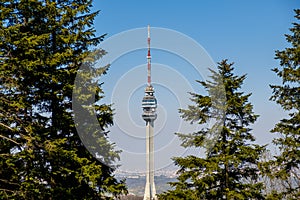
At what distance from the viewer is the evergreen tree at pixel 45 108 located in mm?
11914

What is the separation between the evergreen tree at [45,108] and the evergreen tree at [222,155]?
2.78 metres

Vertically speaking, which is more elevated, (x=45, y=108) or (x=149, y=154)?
(x=149, y=154)

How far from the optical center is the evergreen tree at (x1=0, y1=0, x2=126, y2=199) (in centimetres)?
1191

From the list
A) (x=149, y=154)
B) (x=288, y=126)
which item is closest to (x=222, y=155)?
(x=288, y=126)

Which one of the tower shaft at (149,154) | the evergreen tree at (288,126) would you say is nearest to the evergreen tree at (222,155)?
the evergreen tree at (288,126)

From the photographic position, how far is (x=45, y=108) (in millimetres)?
14000

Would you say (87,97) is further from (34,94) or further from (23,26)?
(23,26)

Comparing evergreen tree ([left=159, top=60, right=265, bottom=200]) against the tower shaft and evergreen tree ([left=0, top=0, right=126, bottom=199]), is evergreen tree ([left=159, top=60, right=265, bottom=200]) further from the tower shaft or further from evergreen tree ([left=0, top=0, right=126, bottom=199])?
the tower shaft

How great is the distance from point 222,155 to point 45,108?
6752 mm

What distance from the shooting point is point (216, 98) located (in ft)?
50.4

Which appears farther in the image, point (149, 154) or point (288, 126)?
point (149, 154)

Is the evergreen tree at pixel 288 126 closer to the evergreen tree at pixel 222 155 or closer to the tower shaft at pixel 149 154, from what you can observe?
the evergreen tree at pixel 222 155

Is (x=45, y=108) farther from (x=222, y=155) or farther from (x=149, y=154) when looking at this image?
(x=149, y=154)

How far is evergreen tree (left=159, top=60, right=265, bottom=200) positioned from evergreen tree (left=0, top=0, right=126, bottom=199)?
2.78 meters
